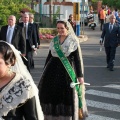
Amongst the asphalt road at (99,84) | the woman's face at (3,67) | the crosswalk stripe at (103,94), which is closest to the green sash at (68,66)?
the asphalt road at (99,84)

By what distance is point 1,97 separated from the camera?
3.09m

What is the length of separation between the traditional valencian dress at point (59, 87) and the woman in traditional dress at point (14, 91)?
3029mm

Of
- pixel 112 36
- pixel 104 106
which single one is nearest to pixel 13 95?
pixel 104 106

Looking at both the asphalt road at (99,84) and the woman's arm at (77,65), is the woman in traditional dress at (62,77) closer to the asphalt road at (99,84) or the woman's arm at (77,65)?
the woman's arm at (77,65)

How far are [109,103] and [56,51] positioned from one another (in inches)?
95.2

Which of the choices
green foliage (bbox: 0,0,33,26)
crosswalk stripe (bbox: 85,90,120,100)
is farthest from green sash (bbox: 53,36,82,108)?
green foliage (bbox: 0,0,33,26)

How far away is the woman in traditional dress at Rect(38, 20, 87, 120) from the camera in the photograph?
244 inches

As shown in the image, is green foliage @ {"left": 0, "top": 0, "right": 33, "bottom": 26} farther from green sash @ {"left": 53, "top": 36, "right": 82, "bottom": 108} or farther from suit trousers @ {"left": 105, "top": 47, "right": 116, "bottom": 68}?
green sash @ {"left": 53, "top": 36, "right": 82, "bottom": 108}

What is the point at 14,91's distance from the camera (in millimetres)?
3113

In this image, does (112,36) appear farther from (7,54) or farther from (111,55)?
(7,54)

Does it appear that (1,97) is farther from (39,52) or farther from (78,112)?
(39,52)

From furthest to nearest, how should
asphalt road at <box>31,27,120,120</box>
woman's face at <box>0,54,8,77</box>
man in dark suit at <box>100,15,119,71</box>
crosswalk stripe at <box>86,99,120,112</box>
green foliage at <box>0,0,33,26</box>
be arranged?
green foliage at <box>0,0,33,26</box> < man in dark suit at <box>100,15,119,71</box> < crosswalk stripe at <box>86,99,120,112</box> < asphalt road at <box>31,27,120,120</box> < woman's face at <box>0,54,8,77</box>

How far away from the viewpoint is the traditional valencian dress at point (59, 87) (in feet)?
20.6

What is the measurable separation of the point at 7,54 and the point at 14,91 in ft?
0.92
